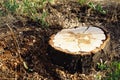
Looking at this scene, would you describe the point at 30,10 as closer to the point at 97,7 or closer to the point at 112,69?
the point at 97,7

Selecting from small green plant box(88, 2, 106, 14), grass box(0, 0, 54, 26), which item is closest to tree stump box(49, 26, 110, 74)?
grass box(0, 0, 54, 26)

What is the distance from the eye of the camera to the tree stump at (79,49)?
3504mm

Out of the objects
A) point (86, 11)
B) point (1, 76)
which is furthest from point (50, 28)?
point (1, 76)

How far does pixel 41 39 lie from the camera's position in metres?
4.07

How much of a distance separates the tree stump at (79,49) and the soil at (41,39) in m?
0.10

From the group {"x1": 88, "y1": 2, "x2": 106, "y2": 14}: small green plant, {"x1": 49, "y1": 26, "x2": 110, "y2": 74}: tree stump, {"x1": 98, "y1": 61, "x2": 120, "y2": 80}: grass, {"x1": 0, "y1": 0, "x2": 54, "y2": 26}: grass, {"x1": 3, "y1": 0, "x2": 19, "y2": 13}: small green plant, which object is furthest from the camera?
{"x1": 88, "y1": 2, "x2": 106, "y2": 14}: small green plant

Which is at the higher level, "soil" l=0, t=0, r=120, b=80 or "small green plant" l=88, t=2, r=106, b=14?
"small green plant" l=88, t=2, r=106, b=14

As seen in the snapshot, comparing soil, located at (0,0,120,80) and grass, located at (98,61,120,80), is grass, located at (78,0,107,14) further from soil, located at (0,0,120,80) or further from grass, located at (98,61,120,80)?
grass, located at (98,61,120,80)

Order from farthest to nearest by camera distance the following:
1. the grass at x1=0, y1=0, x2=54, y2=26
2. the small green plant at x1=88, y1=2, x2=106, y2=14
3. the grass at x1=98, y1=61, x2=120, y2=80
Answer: the small green plant at x1=88, y1=2, x2=106, y2=14 → the grass at x1=0, y1=0, x2=54, y2=26 → the grass at x1=98, y1=61, x2=120, y2=80

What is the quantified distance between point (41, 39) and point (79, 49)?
2.20ft

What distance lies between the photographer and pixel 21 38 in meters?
4.06

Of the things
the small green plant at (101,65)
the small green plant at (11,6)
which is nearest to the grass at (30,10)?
the small green plant at (11,6)

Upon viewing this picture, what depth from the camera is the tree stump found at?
3.50m

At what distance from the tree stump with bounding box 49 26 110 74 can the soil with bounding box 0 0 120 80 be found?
100mm
